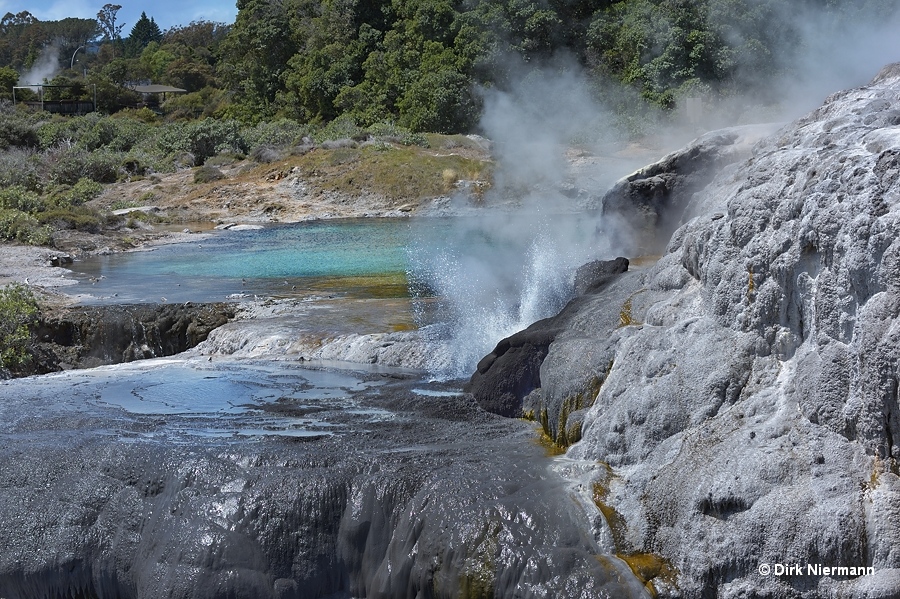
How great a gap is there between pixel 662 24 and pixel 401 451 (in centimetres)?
2367

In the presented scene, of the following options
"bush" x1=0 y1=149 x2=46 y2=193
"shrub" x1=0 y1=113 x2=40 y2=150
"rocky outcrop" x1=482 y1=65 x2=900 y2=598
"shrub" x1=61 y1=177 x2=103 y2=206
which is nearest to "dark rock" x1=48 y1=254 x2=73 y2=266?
"bush" x1=0 y1=149 x2=46 y2=193

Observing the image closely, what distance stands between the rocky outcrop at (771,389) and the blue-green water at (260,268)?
6.35m

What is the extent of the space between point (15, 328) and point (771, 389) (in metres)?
7.18

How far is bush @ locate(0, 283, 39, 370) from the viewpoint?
29.2ft

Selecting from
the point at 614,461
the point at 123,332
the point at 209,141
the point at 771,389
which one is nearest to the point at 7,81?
the point at 209,141

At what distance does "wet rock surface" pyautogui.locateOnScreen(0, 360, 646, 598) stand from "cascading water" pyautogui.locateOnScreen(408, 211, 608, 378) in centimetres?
255

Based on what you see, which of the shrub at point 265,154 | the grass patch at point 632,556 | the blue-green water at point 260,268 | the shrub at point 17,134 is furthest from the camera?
the shrub at point 17,134

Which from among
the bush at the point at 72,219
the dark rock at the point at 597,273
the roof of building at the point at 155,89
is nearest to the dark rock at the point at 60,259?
the bush at the point at 72,219

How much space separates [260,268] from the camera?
1502 centimetres

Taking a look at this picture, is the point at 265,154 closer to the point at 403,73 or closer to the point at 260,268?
the point at 403,73

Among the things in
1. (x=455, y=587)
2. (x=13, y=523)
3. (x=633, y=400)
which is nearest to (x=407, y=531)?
(x=455, y=587)

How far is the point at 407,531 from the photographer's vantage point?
5012 mm

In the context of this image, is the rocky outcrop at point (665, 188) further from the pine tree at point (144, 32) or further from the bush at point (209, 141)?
the pine tree at point (144, 32)

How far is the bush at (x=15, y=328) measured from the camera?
890cm
